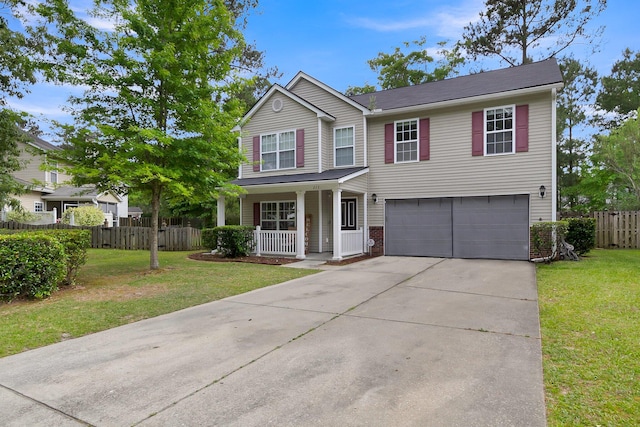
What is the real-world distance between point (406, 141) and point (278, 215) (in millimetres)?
6044

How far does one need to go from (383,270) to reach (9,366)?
7.94 meters

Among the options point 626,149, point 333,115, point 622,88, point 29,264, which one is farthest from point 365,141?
point 622,88

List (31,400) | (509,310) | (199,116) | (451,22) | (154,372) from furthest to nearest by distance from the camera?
(451,22) < (199,116) < (509,310) < (154,372) < (31,400)

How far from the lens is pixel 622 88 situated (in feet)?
78.1

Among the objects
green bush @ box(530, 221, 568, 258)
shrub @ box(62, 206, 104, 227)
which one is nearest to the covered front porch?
green bush @ box(530, 221, 568, 258)

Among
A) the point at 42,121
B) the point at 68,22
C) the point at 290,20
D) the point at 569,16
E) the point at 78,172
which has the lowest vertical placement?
the point at 78,172

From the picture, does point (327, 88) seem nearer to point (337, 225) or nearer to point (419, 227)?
point (337, 225)

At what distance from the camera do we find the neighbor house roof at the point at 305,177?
12.4 meters

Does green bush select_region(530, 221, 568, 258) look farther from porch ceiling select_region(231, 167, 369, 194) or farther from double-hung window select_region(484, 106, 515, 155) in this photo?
porch ceiling select_region(231, 167, 369, 194)

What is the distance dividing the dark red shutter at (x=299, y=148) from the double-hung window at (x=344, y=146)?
4.38 ft

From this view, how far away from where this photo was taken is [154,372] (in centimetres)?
348

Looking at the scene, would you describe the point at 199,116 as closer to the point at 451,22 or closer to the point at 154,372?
the point at 154,372

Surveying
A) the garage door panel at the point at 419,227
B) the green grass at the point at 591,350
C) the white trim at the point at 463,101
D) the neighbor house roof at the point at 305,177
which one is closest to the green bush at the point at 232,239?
the neighbor house roof at the point at 305,177

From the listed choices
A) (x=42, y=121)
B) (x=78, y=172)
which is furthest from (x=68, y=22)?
(x=78, y=172)
